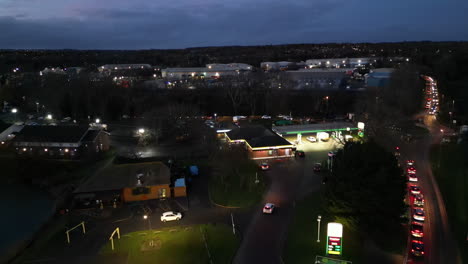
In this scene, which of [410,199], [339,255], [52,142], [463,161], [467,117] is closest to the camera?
[339,255]

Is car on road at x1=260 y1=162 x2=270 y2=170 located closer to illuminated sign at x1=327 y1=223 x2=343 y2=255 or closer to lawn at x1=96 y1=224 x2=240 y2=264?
lawn at x1=96 y1=224 x2=240 y2=264

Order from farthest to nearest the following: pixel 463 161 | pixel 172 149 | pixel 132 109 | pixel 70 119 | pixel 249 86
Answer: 1. pixel 249 86
2. pixel 132 109
3. pixel 70 119
4. pixel 172 149
5. pixel 463 161

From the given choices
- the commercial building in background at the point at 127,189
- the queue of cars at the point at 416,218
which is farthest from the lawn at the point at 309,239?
the commercial building in background at the point at 127,189

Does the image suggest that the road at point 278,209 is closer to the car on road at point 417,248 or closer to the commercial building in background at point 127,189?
the car on road at point 417,248

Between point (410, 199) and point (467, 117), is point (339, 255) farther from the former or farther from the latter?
point (467, 117)

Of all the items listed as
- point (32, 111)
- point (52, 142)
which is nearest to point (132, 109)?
point (32, 111)

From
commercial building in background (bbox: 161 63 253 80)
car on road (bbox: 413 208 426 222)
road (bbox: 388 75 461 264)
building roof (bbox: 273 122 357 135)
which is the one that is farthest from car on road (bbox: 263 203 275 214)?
commercial building in background (bbox: 161 63 253 80)

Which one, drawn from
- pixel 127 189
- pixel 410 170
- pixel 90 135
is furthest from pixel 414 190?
pixel 90 135
